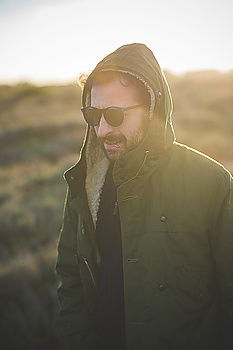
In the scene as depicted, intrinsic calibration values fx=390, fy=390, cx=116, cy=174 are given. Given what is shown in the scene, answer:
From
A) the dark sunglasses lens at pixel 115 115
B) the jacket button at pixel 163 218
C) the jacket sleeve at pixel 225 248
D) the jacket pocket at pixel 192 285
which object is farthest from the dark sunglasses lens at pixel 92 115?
the jacket pocket at pixel 192 285

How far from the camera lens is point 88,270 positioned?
2586 mm

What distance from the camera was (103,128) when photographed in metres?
2.31

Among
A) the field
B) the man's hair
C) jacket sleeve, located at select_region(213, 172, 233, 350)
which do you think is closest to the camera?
jacket sleeve, located at select_region(213, 172, 233, 350)

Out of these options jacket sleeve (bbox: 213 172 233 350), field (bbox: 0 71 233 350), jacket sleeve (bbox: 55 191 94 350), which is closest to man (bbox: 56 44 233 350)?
jacket sleeve (bbox: 213 172 233 350)

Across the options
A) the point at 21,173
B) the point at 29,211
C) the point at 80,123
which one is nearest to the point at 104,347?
the point at 29,211

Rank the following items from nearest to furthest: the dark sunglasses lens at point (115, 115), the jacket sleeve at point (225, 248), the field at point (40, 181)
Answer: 1. the jacket sleeve at point (225, 248)
2. the dark sunglasses lens at point (115, 115)
3. the field at point (40, 181)

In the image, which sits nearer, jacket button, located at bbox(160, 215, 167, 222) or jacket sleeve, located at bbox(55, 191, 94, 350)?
jacket button, located at bbox(160, 215, 167, 222)

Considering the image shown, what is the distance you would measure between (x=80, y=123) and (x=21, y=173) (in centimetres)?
952

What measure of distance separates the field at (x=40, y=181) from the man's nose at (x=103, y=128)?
3.31m

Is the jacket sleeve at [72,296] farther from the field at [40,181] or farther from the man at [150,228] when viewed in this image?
the field at [40,181]

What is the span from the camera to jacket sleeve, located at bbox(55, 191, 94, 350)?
2707 mm

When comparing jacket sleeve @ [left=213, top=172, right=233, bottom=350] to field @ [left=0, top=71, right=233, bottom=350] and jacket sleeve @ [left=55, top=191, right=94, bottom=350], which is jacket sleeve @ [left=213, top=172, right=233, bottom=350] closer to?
jacket sleeve @ [left=55, top=191, right=94, bottom=350]

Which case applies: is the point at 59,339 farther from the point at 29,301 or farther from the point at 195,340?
the point at 195,340

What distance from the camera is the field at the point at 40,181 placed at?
504cm
